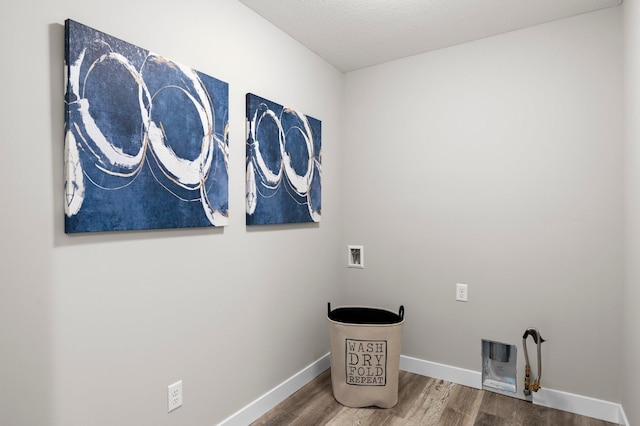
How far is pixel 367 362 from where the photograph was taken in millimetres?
2236

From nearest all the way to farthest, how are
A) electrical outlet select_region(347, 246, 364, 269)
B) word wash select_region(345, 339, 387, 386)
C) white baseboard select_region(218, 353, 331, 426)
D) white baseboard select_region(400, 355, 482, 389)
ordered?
1. white baseboard select_region(218, 353, 331, 426)
2. word wash select_region(345, 339, 387, 386)
3. white baseboard select_region(400, 355, 482, 389)
4. electrical outlet select_region(347, 246, 364, 269)

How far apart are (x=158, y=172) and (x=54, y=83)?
18.2 inches

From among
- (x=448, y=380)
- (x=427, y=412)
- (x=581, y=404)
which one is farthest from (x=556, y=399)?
(x=427, y=412)

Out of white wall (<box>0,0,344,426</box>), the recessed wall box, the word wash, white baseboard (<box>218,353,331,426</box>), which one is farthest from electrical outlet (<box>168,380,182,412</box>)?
the recessed wall box

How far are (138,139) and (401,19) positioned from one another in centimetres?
163

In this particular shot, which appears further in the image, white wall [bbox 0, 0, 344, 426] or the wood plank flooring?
the wood plank flooring

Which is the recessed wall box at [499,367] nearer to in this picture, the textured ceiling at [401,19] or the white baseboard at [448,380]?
the white baseboard at [448,380]

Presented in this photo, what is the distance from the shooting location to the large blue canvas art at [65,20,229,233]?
51.2 inches

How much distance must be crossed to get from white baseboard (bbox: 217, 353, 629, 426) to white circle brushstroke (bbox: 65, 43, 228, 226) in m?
1.07

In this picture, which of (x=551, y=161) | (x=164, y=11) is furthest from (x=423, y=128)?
(x=164, y=11)

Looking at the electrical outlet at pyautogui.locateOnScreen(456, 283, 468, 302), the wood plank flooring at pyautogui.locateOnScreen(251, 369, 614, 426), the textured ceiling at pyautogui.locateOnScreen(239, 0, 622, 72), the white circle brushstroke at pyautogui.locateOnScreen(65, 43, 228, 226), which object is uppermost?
the textured ceiling at pyautogui.locateOnScreen(239, 0, 622, 72)

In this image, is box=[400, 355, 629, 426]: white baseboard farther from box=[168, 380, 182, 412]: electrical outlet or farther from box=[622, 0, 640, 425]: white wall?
box=[168, 380, 182, 412]: electrical outlet

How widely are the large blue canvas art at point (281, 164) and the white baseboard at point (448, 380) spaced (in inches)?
40.3

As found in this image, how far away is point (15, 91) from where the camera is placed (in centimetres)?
118
